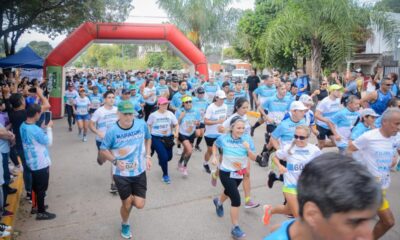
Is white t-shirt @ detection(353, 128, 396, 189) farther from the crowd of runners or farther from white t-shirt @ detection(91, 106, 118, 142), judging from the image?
white t-shirt @ detection(91, 106, 118, 142)

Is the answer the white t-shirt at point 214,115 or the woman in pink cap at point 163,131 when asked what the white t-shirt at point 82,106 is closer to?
the woman in pink cap at point 163,131

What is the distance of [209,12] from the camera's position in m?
25.0

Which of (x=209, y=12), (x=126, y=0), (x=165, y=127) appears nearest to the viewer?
(x=165, y=127)

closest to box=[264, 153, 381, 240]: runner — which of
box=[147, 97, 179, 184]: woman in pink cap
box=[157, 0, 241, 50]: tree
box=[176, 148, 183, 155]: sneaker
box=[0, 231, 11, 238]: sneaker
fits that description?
box=[0, 231, 11, 238]: sneaker

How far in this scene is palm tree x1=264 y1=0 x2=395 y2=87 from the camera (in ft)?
37.4

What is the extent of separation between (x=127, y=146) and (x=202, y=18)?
21.4m

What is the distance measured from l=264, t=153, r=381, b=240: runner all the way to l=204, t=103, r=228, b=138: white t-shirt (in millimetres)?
5431

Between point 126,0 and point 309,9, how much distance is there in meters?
6.90

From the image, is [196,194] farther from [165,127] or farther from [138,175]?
[138,175]

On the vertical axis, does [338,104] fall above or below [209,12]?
below

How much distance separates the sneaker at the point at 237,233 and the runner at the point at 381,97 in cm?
458

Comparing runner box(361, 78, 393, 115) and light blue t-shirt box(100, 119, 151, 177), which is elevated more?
runner box(361, 78, 393, 115)

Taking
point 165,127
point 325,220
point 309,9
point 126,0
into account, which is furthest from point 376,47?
point 325,220

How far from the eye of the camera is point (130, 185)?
4246mm
